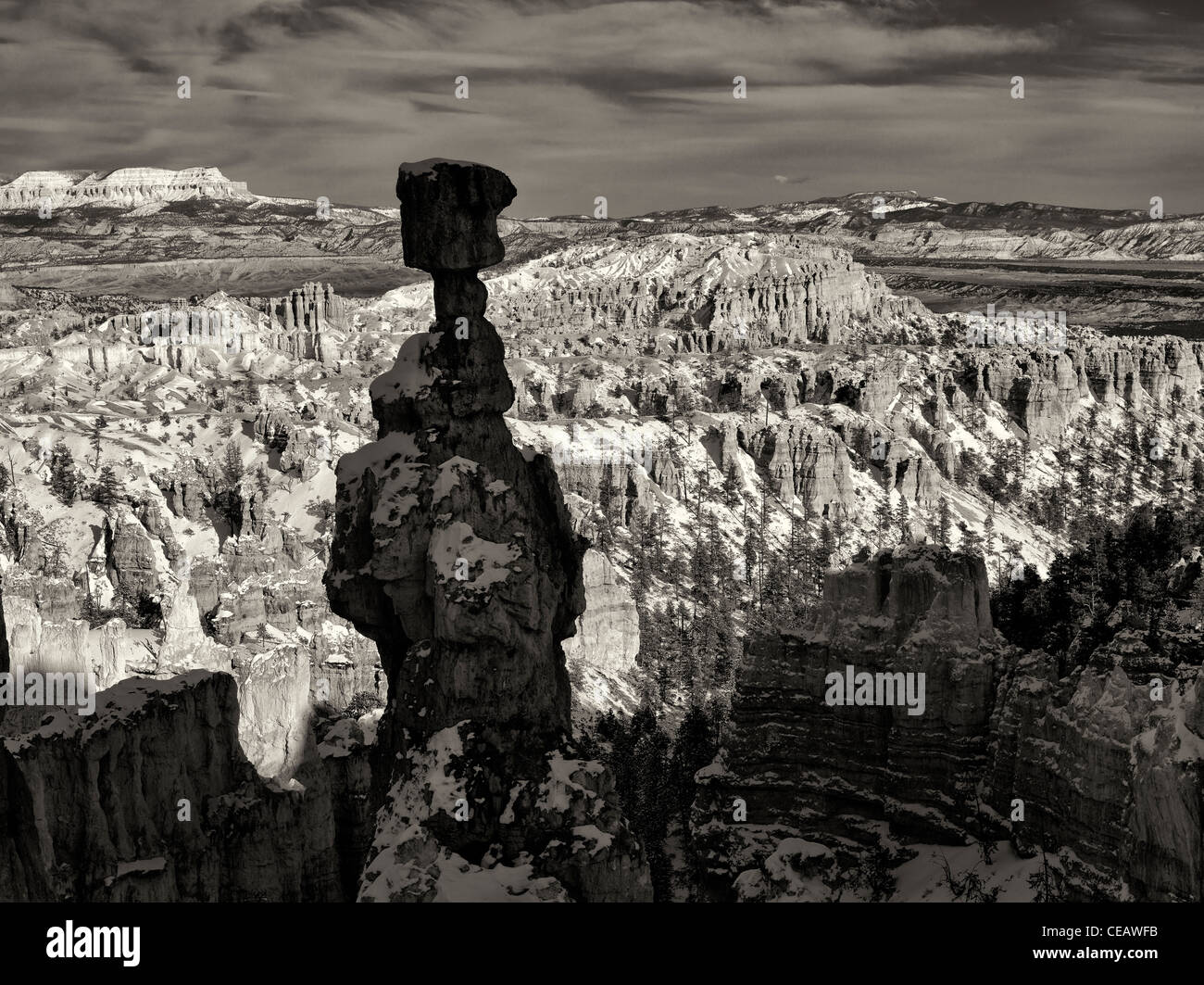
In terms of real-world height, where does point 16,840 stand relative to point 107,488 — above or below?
below

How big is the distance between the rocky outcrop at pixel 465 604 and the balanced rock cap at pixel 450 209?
0.11ft

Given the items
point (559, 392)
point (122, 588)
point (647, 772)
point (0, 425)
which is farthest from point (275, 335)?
point (647, 772)

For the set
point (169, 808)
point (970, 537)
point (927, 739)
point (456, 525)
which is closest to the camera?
point (456, 525)

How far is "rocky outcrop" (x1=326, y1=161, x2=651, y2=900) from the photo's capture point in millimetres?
23859

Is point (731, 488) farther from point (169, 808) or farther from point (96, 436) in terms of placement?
point (169, 808)

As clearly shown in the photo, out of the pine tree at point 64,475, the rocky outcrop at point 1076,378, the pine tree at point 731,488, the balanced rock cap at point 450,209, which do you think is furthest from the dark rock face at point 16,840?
the rocky outcrop at point 1076,378

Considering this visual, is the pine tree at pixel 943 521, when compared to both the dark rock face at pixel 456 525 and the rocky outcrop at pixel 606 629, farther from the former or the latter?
the dark rock face at pixel 456 525

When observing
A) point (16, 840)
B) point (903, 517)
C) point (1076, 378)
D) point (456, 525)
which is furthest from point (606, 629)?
point (1076, 378)

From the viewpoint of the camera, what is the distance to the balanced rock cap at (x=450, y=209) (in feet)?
87.8

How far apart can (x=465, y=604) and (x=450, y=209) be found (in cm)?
721

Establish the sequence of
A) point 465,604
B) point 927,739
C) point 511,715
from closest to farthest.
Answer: point 465,604 → point 511,715 → point 927,739

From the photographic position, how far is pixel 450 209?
26844 millimetres

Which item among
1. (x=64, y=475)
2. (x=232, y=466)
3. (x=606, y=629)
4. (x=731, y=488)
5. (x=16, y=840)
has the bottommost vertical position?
(x=606, y=629)

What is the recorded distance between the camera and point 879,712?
120ft
